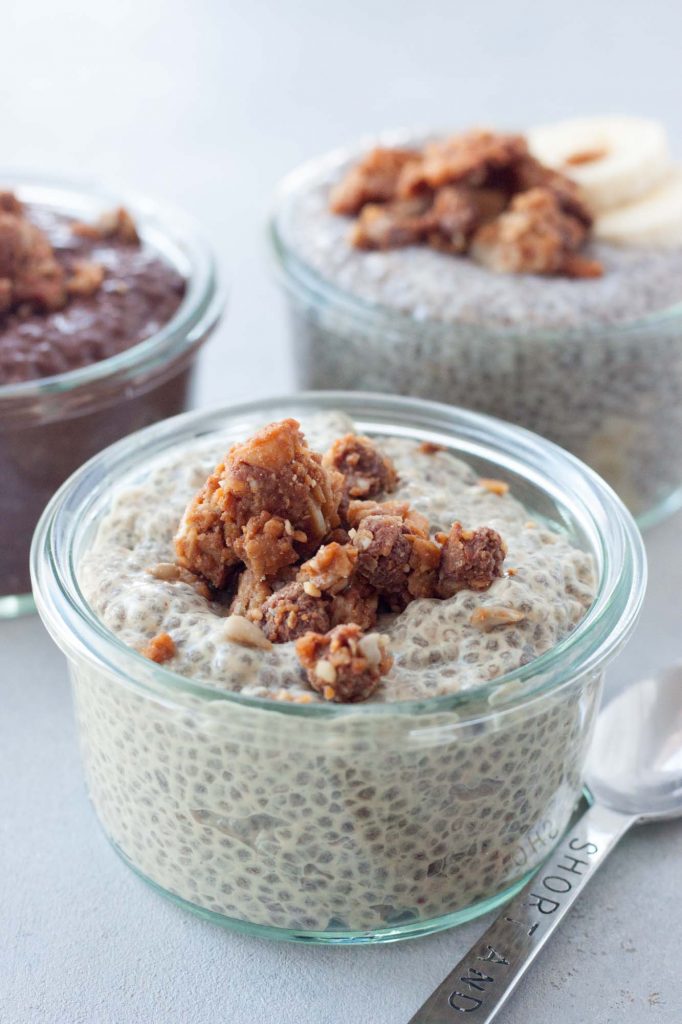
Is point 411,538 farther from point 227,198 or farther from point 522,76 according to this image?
point 522,76

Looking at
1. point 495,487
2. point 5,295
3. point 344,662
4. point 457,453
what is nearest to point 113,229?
point 5,295

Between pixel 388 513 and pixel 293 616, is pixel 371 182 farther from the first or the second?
pixel 293 616

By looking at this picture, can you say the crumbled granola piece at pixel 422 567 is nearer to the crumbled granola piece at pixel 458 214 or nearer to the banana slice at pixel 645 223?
the crumbled granola piece at pixel 458 214

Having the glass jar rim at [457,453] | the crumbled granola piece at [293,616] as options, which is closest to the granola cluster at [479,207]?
the glass jar rim at [457,453]

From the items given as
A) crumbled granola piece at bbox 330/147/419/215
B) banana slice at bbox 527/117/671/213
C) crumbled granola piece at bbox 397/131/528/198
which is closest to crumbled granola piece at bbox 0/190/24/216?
crumbled granola piece at bbox 330/147/419/215

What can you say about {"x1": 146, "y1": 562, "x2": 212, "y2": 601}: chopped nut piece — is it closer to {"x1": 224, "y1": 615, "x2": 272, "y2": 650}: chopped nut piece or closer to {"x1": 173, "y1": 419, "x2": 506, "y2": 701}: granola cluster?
{"x1": 173, "y1": 419, "x2": 506, "y2": 701}: granola cluster

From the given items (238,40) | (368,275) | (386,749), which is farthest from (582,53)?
(386,749)
